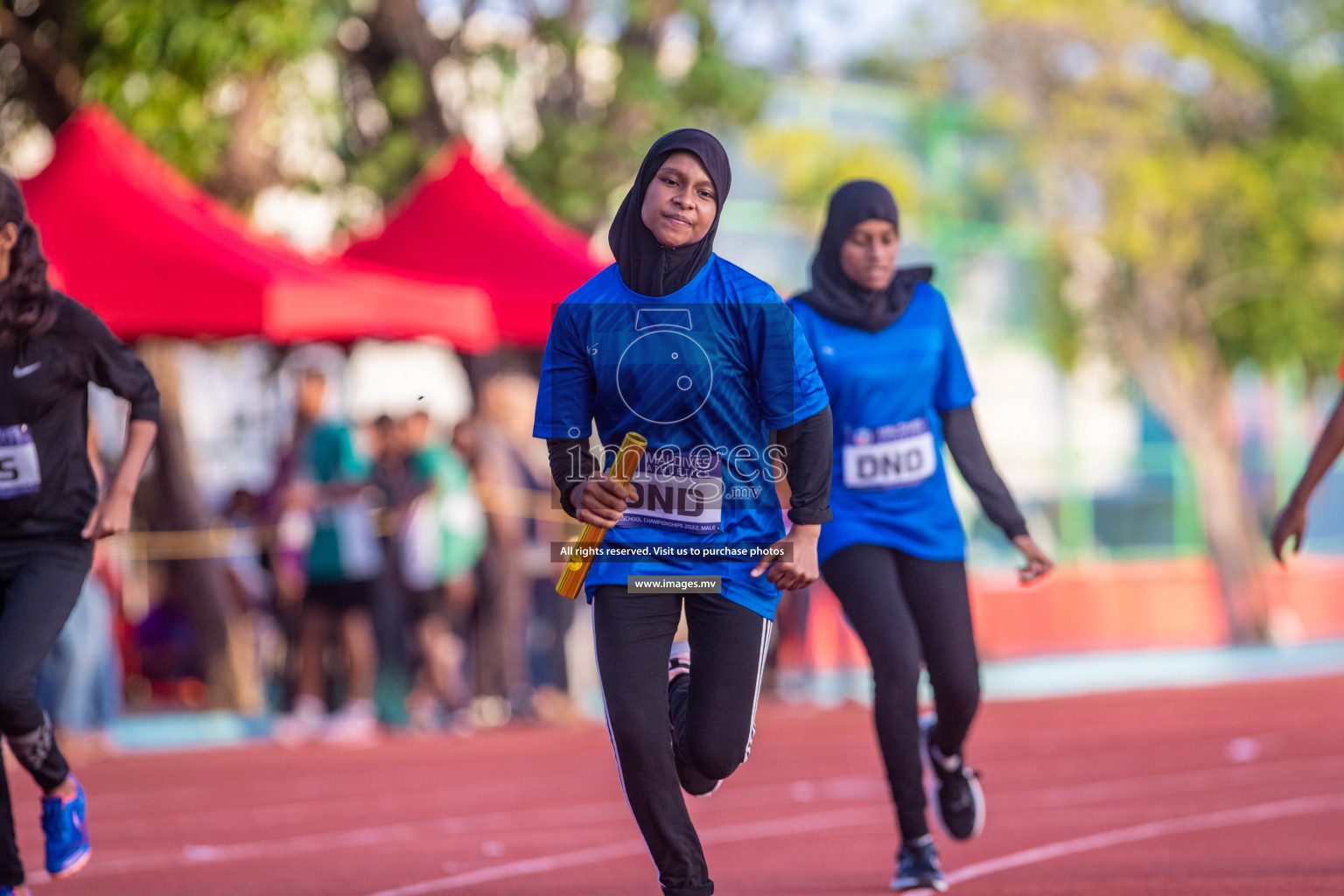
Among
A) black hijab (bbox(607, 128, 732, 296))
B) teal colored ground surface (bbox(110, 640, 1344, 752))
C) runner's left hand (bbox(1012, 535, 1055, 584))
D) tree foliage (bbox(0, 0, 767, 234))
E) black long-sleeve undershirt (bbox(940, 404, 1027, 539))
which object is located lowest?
teal colored ground surface (bbox(110, 640, 1344, 752))

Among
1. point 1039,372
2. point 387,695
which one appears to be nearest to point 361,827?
point 387,695

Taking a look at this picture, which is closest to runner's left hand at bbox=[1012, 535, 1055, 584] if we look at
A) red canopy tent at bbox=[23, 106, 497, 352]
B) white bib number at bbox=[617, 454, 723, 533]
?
white bib number at bbox=[617, 454, 723, 533]

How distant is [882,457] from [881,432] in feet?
0.27

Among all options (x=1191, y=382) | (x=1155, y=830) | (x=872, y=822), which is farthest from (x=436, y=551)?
(x=1191, y=382)

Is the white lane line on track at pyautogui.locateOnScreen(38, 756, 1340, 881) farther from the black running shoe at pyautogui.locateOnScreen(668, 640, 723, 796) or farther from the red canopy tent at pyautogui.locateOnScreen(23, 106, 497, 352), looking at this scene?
the red canopy tent at pyautogui.locateOnScreen(23, 106, 497, 352)

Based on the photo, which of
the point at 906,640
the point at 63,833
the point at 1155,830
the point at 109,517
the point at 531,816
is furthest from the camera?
the point at 531,816

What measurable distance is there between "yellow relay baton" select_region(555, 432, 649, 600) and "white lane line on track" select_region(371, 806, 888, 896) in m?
2.25

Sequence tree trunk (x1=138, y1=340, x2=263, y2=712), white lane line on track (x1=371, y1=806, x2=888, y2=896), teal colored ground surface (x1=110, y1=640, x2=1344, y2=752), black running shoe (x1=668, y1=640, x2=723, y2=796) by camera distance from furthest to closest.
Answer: tree trunk (x1=138, y1=340, x2=263, y2=712) → teal colored ground surface (x1=110, y1=640, x2=1344, y2=752) → white lane line on track (x1=371, y1=806, x2=888, y2=896) → black running shoe (x1=668, y1=640, x2=723, y2=796)

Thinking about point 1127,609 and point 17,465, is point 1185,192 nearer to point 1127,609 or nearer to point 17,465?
point 1127,609

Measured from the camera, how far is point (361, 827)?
28.1 feet

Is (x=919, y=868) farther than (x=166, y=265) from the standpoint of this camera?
No

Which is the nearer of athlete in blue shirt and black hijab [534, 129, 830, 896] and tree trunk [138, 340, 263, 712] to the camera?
athlete in blue shirt and black hijab [534, 129, 830, 896]

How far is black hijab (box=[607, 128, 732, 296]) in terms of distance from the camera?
4629 mm

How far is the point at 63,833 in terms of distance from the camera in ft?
18.6
